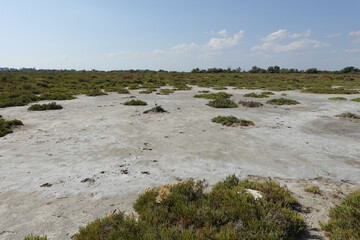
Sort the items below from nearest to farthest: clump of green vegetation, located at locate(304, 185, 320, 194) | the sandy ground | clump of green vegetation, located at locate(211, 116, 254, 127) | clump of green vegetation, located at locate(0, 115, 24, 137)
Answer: the sandy ground
clump of green vegetation, located at locate(304, 185, 320, 194)
clump of green vegetation, located at locate(0, 115, 24, 137)
clump of green vegetation, located at locate(211, 116, 254, 127)

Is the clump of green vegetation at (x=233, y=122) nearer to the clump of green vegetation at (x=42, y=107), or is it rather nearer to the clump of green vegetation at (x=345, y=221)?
the clump of green vegetation at (x=345, y=221)

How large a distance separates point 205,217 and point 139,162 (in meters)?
3.09

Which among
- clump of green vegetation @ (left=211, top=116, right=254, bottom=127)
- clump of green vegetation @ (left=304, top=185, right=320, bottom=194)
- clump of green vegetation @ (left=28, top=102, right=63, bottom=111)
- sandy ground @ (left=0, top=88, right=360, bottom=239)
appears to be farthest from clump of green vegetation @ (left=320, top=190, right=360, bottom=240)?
clump of green vegetation @ (left=28, top=102, right=63, bottom=111)

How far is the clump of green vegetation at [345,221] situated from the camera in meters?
3.22

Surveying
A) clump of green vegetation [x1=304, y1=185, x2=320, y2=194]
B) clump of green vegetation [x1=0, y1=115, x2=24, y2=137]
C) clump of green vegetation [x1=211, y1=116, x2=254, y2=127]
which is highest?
clump of green vegetation [x1=0, y1=115, x2=24, y2=137]

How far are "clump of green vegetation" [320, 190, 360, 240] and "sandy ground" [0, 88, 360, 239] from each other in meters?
0.16

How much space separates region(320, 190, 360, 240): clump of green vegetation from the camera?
322 cm

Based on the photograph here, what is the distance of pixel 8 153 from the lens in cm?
673

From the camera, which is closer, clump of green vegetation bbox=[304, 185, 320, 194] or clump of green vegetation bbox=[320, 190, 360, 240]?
clump of green vegetation bbox=[320, 190, 360, 240]

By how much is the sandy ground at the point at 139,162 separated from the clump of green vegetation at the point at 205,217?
42 cm

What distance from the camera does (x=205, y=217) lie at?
362cm

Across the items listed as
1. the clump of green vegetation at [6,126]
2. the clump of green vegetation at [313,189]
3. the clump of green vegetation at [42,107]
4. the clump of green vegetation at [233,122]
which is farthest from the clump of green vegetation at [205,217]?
the clump of green vegetation at [42,107]

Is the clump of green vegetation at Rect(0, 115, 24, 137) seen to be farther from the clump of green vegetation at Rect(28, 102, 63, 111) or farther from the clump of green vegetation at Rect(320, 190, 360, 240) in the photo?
the clump of green vegetation at Rect(320, 190, 360, 240)

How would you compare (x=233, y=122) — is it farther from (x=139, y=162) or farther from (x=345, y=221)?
(x=345, y=221)
